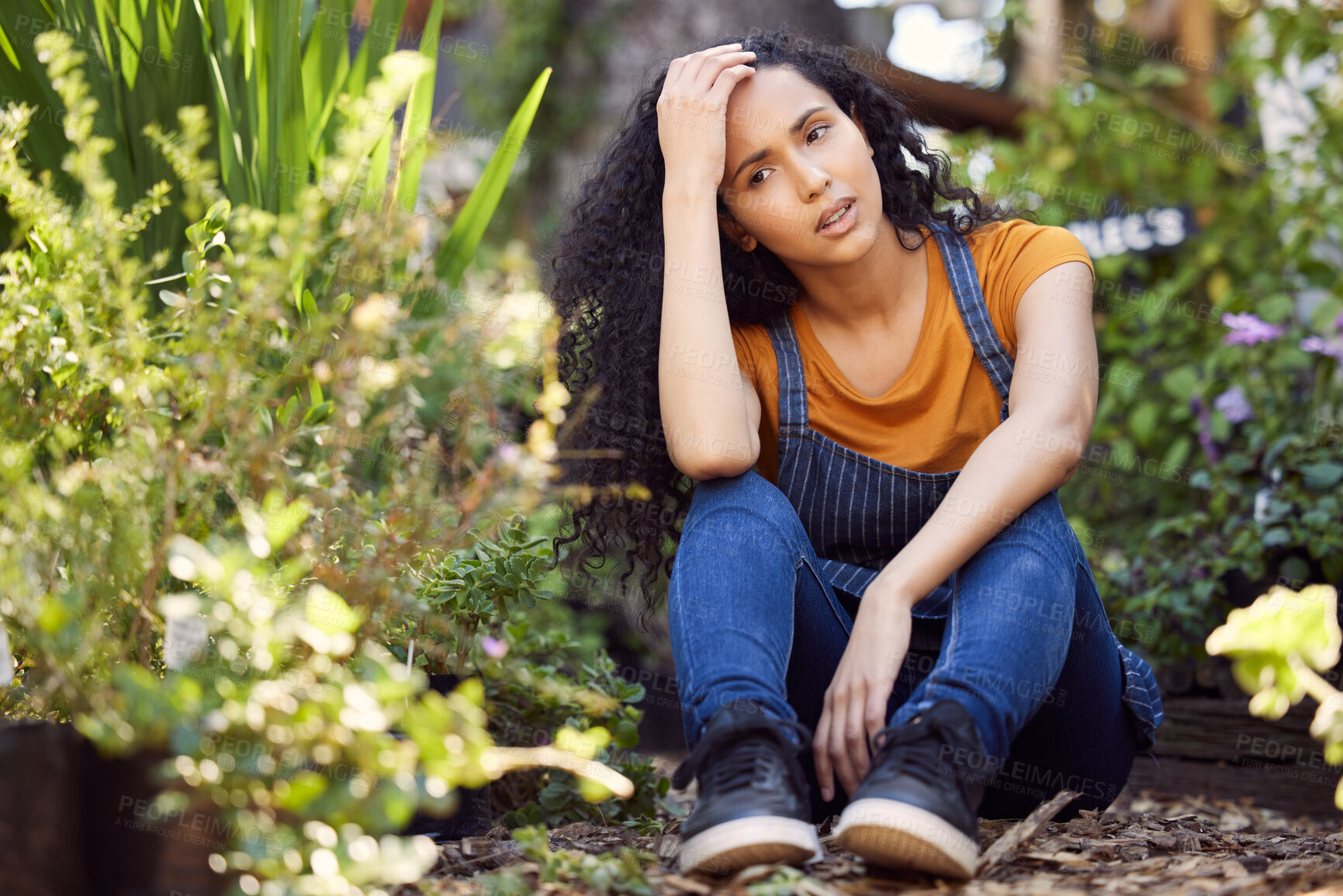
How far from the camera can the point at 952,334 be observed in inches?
65.8

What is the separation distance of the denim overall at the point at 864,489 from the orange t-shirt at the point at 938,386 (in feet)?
0.06

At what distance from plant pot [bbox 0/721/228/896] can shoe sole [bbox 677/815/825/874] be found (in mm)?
469

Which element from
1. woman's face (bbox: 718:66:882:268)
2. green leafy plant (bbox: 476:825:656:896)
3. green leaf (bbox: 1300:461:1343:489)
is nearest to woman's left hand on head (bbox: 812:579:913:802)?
green leafy plant (bbox: 476:825:656:896)

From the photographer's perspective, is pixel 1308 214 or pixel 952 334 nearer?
pixel 952 334


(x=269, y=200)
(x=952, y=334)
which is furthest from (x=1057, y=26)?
(x=269, y=200)

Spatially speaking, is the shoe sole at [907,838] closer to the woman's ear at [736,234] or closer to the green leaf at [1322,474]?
the woman's ear at [736,234]

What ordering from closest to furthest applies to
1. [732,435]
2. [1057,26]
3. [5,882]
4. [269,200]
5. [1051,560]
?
1. [5,882]
2. [1051,560]
3. [732,435]
4. [269,200]
5. [1057,26]

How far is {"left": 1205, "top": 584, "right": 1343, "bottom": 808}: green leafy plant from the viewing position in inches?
35.1

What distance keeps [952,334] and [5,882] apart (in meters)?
1.41

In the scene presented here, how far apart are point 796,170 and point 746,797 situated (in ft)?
3.06

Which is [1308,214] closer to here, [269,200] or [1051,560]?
[1051,560]

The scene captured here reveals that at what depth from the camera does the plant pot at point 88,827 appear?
3.05ft

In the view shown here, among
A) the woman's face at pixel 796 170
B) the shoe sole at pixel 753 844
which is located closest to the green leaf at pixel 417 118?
the woman's face at pixel 796 170

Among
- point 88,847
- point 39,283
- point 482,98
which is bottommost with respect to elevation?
point 482,98
